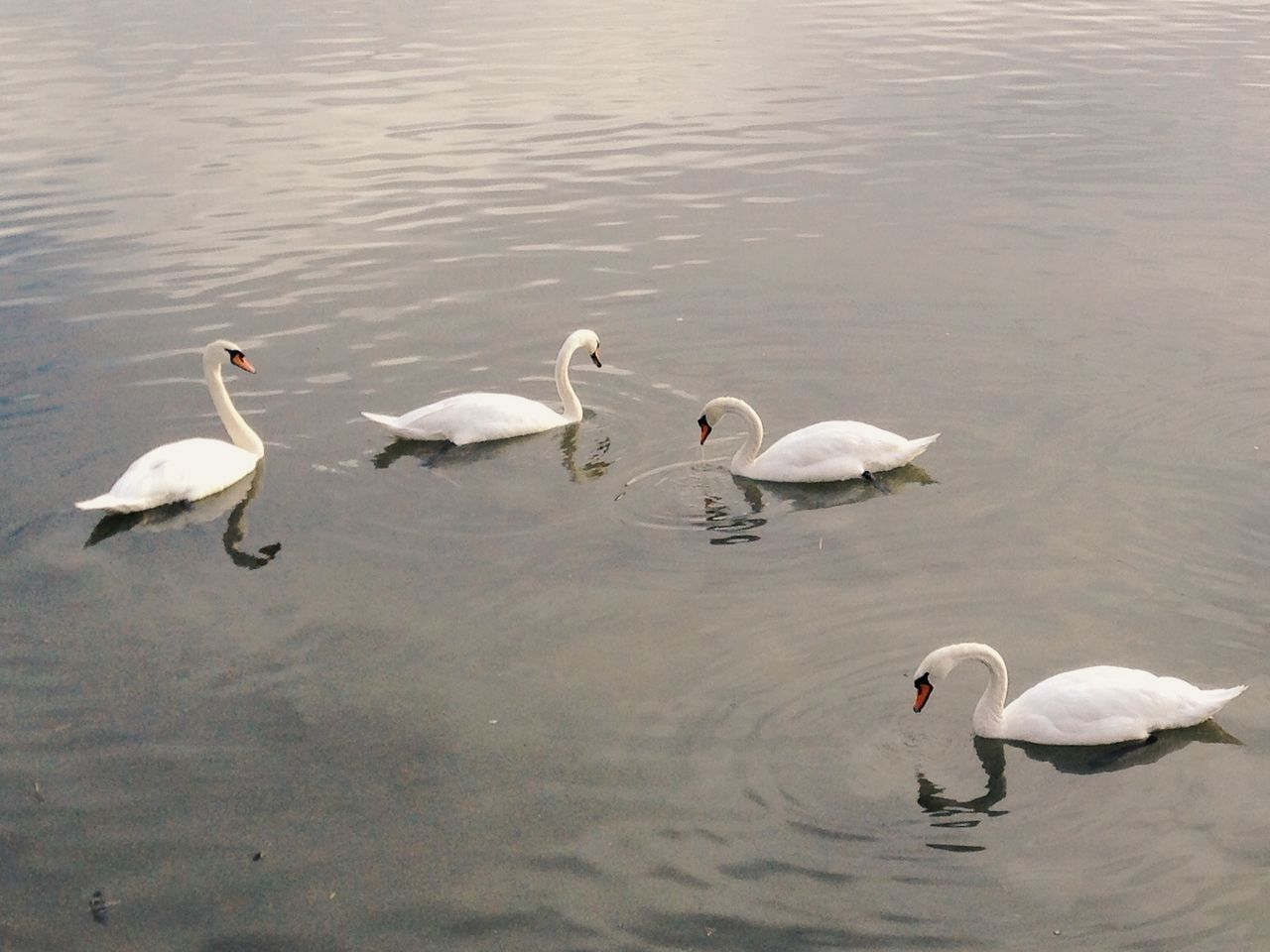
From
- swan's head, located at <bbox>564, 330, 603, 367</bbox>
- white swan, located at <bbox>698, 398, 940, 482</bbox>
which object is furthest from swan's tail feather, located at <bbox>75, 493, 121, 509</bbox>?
white swan, located at <bbox>698, 398, 940, 482</bbox>

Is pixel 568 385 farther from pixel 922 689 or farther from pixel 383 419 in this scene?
pixel 922 689

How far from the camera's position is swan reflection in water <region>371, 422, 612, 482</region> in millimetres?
11945

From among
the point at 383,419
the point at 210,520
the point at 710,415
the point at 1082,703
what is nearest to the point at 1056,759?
the point at 1082,703

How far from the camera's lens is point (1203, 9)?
34.7 meters

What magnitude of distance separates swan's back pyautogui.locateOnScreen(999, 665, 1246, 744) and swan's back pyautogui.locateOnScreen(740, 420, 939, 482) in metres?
3.44

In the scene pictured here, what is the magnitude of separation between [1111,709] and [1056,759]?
1.32 ft

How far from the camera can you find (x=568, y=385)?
12906 mm

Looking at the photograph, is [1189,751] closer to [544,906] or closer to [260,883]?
[544,906]

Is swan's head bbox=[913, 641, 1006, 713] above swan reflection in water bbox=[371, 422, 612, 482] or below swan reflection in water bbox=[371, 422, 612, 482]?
above

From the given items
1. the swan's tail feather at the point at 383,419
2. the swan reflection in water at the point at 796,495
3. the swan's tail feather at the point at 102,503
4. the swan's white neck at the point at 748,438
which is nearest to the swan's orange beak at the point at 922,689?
the swan reflection in water at the point at 796,495

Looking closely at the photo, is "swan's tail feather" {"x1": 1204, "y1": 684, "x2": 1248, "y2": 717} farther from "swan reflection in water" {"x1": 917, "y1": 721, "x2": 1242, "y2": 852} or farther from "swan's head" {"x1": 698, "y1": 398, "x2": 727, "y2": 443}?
Answer: "swan's head" {"x1": 698, "y1": 398, "x2": 727, "y2": 443}

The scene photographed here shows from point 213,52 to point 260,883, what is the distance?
2811 cm

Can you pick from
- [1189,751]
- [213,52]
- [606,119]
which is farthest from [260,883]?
[213,52]

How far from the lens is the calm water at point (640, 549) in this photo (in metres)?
7.23
